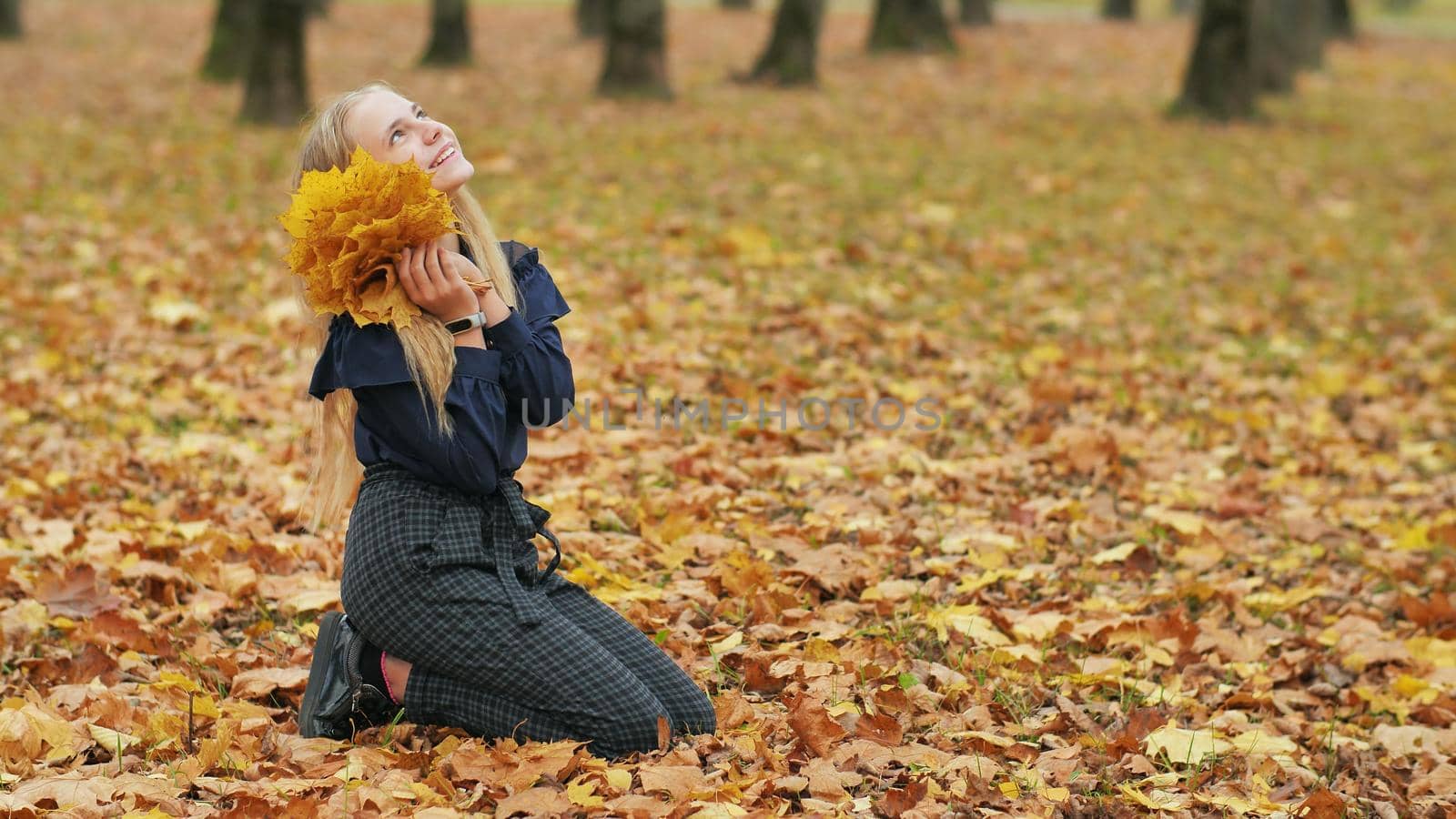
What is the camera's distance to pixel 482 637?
296 centimetres

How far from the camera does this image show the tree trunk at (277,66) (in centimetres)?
1095

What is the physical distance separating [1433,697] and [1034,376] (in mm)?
3013

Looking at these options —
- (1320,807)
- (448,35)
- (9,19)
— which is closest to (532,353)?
(1320,807)

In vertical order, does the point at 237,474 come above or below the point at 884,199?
below

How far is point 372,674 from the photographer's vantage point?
3.11 m

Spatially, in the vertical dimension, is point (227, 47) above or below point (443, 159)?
above

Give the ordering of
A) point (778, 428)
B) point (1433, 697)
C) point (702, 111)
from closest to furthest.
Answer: point (1433, 697), point (778, 428), point (702, 111)

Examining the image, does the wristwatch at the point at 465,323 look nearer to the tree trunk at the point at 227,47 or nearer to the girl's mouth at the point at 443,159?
the girl's mouth at the point at 443,159

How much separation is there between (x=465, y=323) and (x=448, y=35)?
532 inches

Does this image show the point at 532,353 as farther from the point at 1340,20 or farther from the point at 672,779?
the point at 1340,20

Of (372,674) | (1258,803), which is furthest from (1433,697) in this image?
(372,674)

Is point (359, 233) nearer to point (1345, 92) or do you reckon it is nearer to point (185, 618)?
point (185, 618)

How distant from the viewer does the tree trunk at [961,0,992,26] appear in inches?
804

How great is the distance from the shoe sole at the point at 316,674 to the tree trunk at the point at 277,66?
28.5 feet
